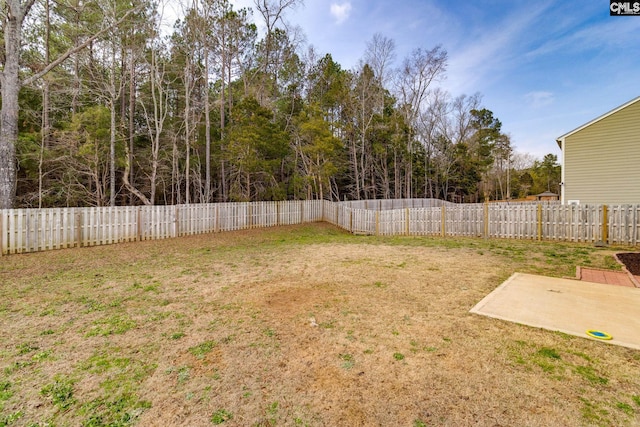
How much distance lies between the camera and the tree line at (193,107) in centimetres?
1201

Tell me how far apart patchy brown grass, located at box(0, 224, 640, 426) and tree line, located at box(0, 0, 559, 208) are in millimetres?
8603

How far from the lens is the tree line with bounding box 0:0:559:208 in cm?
1201

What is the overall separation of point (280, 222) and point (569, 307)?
12.4 m

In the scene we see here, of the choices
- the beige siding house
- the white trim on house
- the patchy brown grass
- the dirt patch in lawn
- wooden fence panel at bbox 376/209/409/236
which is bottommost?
the patchy brown grass

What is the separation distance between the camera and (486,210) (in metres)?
10.0

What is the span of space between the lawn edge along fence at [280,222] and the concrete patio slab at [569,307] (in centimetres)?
530

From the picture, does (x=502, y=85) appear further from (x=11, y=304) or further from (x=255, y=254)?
(x=11, y=304)

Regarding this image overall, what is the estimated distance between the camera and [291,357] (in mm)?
2494

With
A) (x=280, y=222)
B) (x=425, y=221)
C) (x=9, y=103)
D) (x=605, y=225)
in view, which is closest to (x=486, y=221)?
(x=425, y=221)

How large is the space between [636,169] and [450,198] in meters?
27.7

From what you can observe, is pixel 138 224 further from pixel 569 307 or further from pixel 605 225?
pixel 605 225

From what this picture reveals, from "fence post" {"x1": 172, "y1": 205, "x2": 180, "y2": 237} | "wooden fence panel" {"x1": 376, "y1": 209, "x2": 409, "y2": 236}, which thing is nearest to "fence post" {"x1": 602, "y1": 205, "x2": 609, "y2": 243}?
"wooden fence panel" {"x1": 376, "y1": 209, "x2": 409, "y2": 236}

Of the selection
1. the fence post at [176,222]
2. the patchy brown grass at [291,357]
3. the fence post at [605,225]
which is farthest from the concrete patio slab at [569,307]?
the fence post at [176,222]

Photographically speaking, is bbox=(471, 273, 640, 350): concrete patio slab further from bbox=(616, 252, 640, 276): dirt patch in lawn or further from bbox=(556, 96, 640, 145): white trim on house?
bbox=(556, 96, 640, 145): white trim on house
